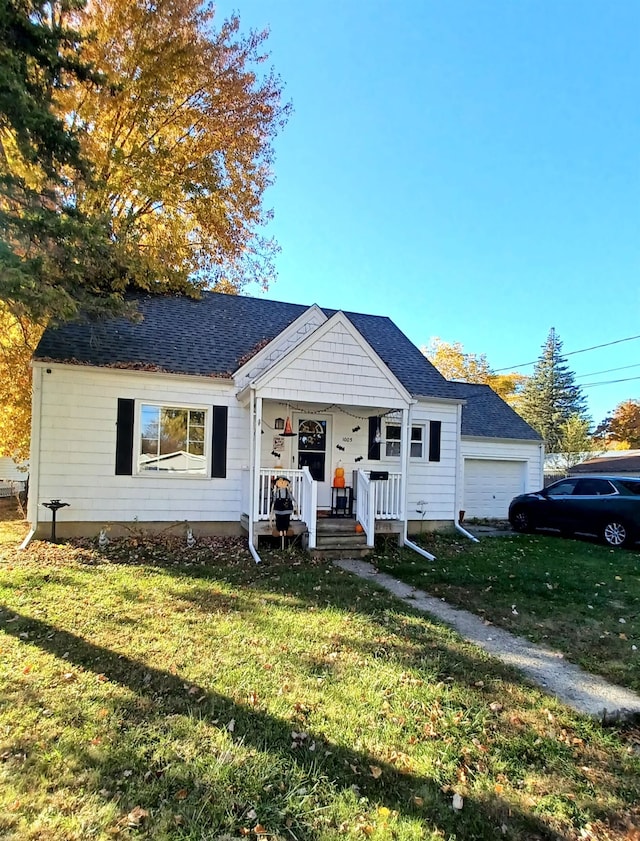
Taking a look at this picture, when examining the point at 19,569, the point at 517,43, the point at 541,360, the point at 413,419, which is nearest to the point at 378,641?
the point at 19,569

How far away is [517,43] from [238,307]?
8711 mm

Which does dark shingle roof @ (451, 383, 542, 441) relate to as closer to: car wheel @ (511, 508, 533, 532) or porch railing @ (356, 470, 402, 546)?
car wheel @ (511, 508, 533, 532)

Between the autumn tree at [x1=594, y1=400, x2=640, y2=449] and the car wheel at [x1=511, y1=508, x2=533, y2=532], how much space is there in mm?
32517

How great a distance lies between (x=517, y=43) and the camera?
408 inches

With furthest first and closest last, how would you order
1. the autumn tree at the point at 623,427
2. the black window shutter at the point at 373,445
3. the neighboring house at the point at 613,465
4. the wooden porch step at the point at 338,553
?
the autumn tree at the point at 623,427
the neighboring house at the point at 613,465
the black window shutter at the point at 373,445
the wooden porch step at the point at 338,553

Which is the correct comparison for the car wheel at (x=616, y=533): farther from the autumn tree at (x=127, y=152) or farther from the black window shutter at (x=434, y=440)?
the autumn tree at (x=127, y=152)

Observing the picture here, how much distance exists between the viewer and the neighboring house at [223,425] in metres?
9.10

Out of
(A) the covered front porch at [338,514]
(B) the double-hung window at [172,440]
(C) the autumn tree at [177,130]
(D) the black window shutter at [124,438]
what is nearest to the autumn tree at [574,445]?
(A) the covered front porch at [338,514]

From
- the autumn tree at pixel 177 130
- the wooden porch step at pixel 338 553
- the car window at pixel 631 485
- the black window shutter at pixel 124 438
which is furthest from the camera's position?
the autumn tree at pixel 177 130

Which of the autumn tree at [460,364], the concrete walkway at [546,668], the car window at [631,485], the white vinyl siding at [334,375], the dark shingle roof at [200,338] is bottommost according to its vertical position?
the concrete walkway at [546,668]

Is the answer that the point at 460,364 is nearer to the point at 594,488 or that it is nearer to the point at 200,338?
the point at 594,488

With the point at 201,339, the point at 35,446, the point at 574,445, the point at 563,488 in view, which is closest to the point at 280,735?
the point at 35,446

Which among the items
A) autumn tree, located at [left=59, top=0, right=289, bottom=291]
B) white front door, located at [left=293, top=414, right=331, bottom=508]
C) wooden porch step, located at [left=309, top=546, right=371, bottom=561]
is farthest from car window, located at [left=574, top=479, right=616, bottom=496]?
autumn tree, located at [left=59, top=0, right=289, bottom=291]

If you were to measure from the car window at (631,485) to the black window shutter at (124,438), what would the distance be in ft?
35.7
